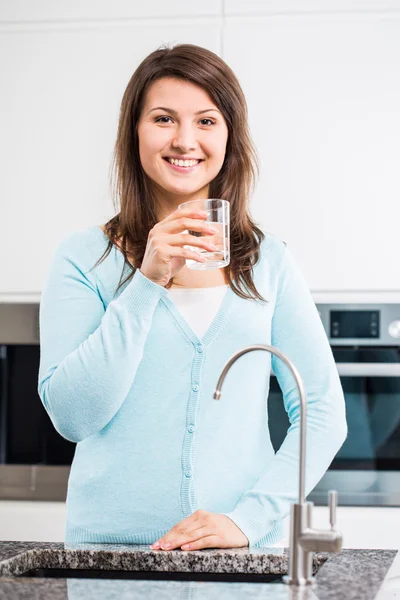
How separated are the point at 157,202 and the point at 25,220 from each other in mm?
979

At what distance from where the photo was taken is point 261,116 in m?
2.48

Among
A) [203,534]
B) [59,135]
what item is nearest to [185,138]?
[203,534]

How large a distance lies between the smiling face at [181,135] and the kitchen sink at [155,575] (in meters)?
0.68

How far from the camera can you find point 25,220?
2545mm

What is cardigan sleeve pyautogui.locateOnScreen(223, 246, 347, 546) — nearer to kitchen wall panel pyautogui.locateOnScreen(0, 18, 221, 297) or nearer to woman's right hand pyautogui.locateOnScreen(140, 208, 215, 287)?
woman's right hand pyautogui.locateOnScreen(140, 208, 215, 287)

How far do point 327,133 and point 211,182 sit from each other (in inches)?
34.3

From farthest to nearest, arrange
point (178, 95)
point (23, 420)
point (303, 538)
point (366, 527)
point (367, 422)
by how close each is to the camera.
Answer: point (23, 420)
point (367, 422)
point (366, 527)
point (178, 95)
point (303, 538)

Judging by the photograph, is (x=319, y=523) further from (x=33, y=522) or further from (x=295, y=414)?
(x=295, y=414)

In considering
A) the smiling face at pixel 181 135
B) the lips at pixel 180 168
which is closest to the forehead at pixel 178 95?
the smiling face at pixel 181 135

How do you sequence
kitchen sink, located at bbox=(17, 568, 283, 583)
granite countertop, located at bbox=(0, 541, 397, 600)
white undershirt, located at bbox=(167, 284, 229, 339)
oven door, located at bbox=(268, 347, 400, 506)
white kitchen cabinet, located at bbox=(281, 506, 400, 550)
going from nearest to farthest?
granite countertop, located at bbox=(0, 541, 397, 600), kitchen sink, located at bbox=(17, 568, 283, 583), white undershirt, located at bbox=(167, 284, 229, 339), white kitchen cabinet, located at bbox=(281, 506, 400, 550), oven door, located at bbox=(268, 347, 400, 506)

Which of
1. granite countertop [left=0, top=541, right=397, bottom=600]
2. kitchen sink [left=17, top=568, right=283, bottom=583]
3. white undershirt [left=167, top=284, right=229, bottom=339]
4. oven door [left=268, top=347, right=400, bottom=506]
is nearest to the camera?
granite countertop [left=0, top=541, right=397, bottom=600]

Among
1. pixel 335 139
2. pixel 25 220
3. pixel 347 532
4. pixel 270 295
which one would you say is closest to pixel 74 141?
pixel 25 220

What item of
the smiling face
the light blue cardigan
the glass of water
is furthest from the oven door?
the glass of water

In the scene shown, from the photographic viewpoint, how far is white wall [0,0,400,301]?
2453 millimetres
